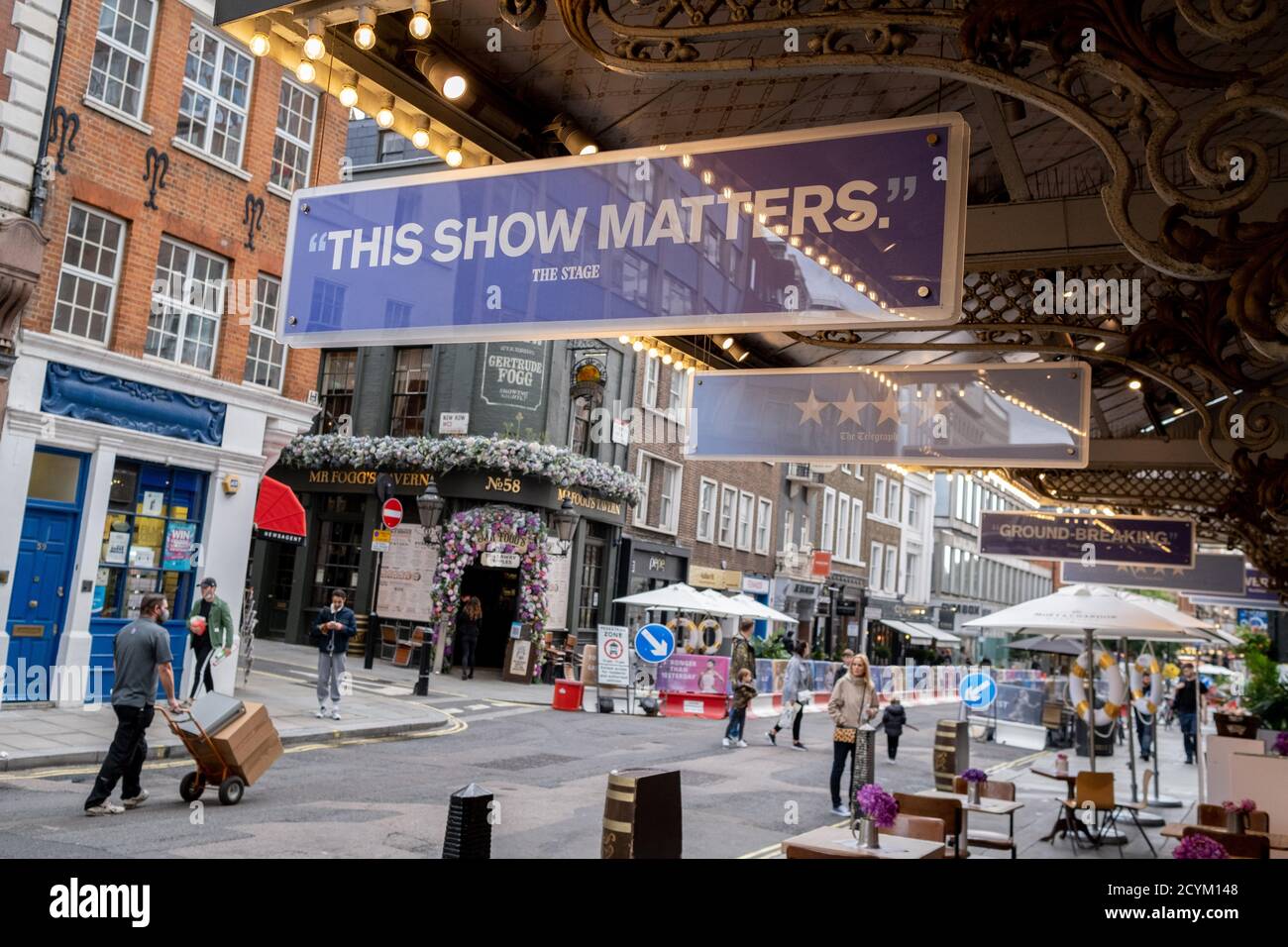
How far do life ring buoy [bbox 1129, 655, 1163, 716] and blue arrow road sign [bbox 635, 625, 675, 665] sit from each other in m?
8.36

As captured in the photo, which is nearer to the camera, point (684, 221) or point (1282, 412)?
point (684, 221)

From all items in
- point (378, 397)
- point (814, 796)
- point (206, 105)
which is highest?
point (206, 105)

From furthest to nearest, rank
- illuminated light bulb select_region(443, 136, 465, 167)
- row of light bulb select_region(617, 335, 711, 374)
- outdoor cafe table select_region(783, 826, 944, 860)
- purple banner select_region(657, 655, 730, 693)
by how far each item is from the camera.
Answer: purple banner select_region(657, 655, 730, 693) → row of light bulb select_region(617, 335, 711, 374) → outdoor cafe table select_region(783, 826, 944, 860) → illuminated light bulb select_region(443, 136, 465, 167)

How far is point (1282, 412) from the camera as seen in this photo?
932 centimetres

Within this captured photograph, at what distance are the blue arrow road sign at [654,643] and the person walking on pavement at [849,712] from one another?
334 inches

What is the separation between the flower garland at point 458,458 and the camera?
85.6ft

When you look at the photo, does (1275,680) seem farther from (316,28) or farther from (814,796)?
(316,28)

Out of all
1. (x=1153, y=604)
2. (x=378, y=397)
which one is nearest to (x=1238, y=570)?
(x=1153, y=604)

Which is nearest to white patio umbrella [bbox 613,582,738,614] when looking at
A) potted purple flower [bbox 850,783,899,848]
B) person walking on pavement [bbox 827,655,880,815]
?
person walking on pavement [bbox 827,655,880,815]

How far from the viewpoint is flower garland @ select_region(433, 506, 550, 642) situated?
2583 cm

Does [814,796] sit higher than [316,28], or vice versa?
[316,28]

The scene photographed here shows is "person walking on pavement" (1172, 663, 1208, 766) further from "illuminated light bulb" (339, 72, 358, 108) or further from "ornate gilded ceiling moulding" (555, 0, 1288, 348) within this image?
"illuminated light bulb" (339, 72, 358, 108)

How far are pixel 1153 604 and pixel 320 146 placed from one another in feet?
50.0
